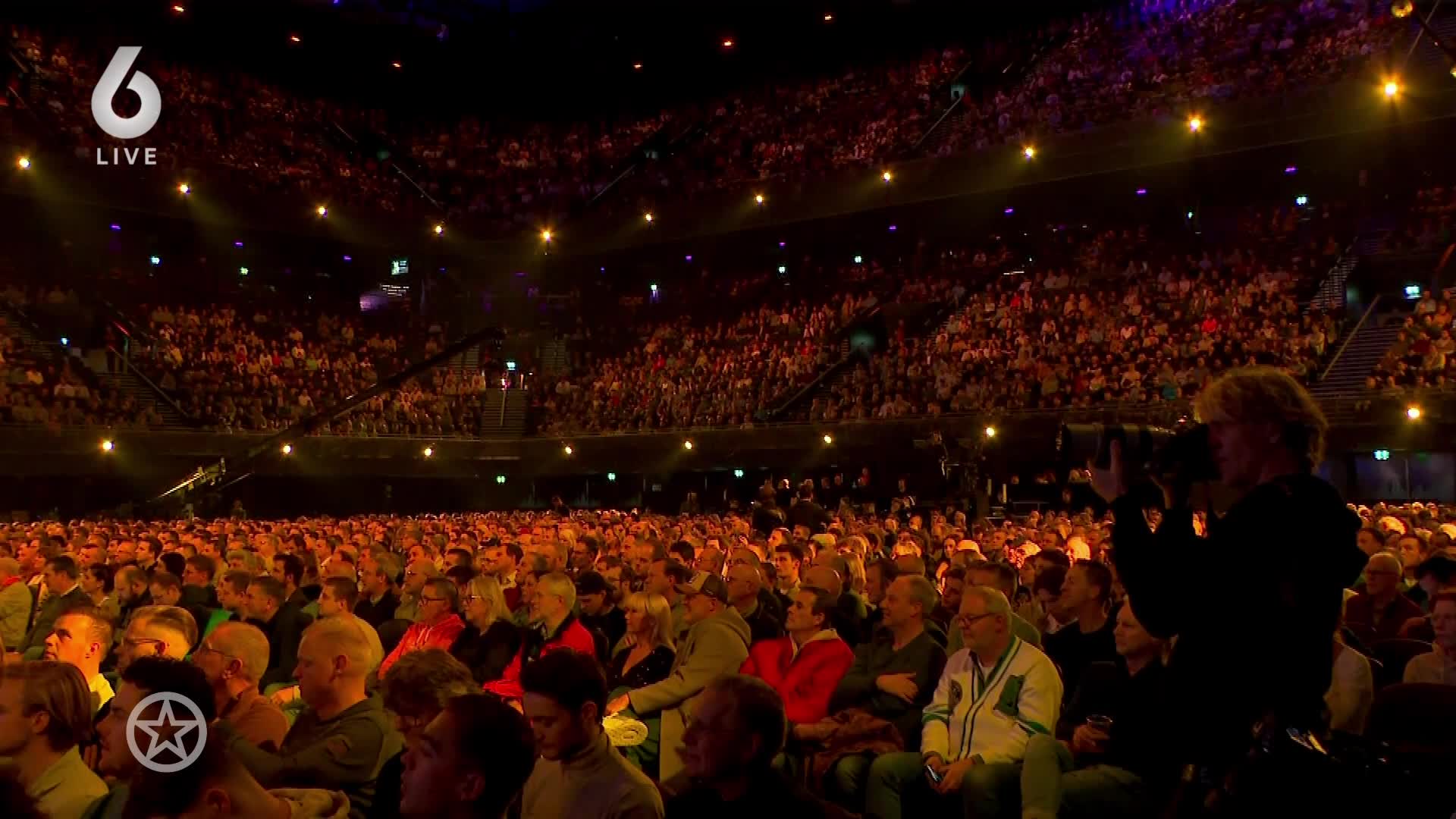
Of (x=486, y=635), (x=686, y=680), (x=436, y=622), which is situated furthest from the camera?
(x=436, y=622)

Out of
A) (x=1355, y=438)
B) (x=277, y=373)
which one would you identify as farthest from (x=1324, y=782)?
(x=277, y=373)

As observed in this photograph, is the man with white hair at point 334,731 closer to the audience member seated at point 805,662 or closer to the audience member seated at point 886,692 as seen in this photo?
the audience member seated at point 805,662

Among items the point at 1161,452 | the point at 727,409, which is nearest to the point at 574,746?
the point at 1161,452

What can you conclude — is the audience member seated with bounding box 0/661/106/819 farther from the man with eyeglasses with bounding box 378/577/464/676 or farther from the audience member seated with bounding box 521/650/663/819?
the man with eyeglasses with bounding box 378/577/464/676

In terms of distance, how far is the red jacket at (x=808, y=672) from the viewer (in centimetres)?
589

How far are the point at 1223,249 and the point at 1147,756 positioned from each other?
27.2 m

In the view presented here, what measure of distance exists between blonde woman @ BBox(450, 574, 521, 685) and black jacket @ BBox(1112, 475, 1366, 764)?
16.2ft

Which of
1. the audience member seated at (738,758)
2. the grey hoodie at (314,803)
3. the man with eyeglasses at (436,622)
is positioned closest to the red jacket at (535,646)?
the man with eyeglasses at (436,622)

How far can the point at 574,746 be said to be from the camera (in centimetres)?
356

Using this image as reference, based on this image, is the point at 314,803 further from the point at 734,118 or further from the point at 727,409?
the point at 734,118

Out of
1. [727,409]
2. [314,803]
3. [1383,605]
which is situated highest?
[727,409]

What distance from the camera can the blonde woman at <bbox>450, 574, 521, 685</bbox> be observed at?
6.77 m

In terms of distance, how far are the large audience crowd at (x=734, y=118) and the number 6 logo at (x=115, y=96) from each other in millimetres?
373

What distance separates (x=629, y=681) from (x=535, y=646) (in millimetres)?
872
